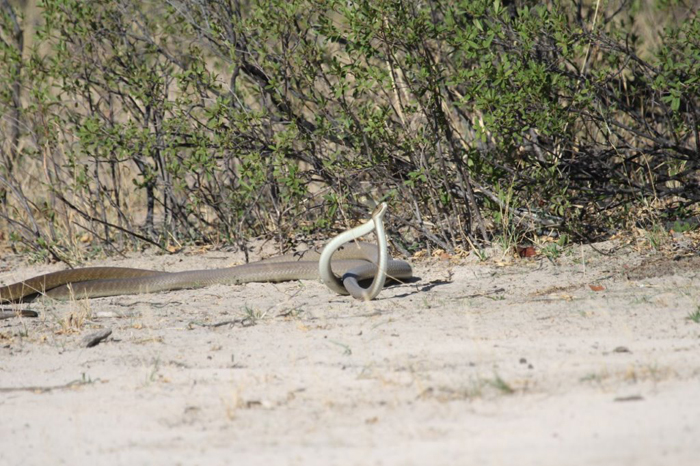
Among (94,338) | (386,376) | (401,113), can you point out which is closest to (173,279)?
(94,338)

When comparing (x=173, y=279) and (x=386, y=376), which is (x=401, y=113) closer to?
(x=173, y=279)

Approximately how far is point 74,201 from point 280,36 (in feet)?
11.8

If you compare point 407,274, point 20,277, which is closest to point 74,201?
point 20,277

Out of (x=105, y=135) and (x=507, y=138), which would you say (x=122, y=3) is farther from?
(x=507, y=138)

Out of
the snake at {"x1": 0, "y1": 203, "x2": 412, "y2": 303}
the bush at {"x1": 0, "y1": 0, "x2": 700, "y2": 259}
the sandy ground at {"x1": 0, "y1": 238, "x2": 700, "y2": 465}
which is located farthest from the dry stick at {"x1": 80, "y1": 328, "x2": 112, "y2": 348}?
the bush at {"x1": 0, "y1": 0, "x2": 700, "y2": 259}

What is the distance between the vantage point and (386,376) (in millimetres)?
4012

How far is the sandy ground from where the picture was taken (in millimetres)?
3125

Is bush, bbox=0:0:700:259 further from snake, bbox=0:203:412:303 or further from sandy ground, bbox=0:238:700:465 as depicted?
sandy ground, bbox=0:238:700:465

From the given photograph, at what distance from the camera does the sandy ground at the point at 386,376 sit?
3.12 m

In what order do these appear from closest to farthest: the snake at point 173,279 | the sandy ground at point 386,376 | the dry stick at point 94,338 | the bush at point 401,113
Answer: the sandy ground at point 386,376, the dry stick at point 94,338, the bush at point 401,113, the snake at point 173,279

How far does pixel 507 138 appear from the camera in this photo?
676cm

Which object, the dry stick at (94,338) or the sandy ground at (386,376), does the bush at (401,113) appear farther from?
the dry stick at (94,338)

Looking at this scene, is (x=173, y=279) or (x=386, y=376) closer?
(x=386, y=376)

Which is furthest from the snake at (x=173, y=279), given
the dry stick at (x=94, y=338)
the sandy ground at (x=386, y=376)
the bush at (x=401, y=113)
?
the dry stick at (x=94, y=338)
